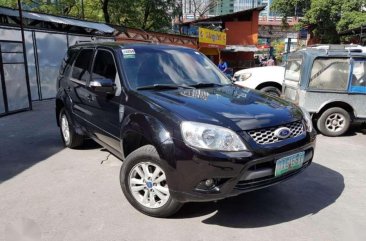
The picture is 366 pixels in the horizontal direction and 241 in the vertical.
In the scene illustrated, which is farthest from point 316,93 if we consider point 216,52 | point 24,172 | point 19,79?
point 216,52

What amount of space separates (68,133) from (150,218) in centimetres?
311

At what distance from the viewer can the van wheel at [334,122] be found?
7.62 meters

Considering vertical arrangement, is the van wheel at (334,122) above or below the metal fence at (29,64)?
below

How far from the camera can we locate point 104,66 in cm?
482

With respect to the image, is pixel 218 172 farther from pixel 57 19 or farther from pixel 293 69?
pixel 57 19

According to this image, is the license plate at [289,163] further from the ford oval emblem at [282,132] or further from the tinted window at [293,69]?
the tinted window at [293,69]

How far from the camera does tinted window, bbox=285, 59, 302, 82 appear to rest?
8258 mm

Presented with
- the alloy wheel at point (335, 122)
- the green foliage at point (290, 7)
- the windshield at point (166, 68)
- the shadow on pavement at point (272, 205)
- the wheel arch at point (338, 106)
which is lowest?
the shadow on pavement at point (272, 205)

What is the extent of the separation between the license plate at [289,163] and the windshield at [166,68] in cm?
153

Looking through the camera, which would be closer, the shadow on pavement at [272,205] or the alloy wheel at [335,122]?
the shadow on pavement at [272,205]

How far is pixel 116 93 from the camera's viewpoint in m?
4.30

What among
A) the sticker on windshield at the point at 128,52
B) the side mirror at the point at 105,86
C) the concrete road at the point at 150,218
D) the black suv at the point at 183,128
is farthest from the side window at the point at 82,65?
the concrete road at the point at 150,218

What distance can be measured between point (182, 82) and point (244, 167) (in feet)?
5.29

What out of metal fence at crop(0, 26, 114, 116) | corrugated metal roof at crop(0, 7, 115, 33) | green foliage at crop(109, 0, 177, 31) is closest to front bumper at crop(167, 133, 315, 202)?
metal fence at crop(0, 26, 114, 116)
